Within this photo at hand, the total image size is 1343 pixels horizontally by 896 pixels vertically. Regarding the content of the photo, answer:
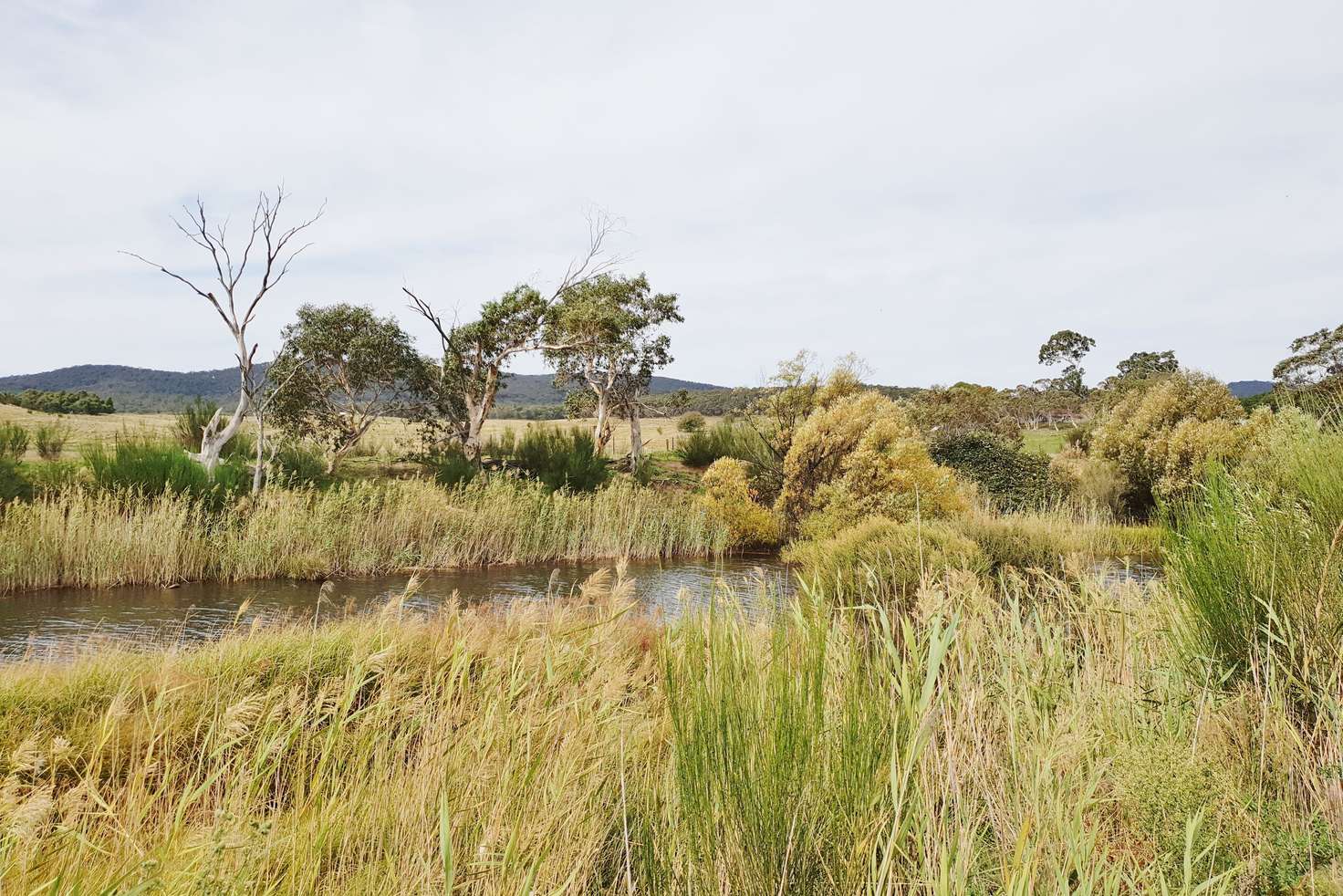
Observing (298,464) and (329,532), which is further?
(298,464)

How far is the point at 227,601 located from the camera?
8.42m

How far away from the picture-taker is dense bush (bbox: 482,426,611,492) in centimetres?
1558

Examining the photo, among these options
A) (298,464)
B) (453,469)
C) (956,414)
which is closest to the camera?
(298,464)

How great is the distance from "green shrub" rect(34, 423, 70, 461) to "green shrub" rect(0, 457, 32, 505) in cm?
447

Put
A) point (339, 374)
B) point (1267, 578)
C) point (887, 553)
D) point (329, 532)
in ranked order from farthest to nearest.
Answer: point (339, 374) < point (329, 532) < point (887, 553) < point (1267, 578)

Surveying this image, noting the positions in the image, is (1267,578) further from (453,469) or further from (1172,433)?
(1172,433)

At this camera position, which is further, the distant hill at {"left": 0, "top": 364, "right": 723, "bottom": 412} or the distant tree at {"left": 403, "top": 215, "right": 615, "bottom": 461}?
the distant hill at {"left": 0, "top": 364, "right": 723, "bottom": 412}

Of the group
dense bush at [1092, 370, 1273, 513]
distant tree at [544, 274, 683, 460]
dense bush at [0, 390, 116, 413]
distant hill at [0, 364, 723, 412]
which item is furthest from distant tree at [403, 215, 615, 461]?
distant hill at [0, 364, 723, 412]

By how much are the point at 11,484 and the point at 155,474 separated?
1562 mm

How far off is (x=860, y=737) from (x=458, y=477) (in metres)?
13.4

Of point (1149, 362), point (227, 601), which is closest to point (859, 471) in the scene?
point (227, 601)

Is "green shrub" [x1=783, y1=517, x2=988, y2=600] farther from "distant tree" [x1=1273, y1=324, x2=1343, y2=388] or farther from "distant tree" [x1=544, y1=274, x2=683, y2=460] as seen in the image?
"distant tree" [x1=1273, y1=324, x2=1343, y2=388]

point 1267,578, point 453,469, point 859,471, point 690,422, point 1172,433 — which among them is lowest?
point 453,469

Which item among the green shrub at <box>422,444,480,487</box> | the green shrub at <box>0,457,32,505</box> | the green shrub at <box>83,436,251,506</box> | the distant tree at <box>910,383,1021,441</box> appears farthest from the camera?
the distant tree at <box>910,383,1021,441</box>
